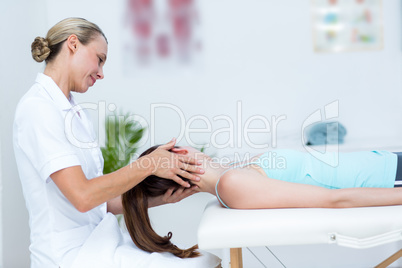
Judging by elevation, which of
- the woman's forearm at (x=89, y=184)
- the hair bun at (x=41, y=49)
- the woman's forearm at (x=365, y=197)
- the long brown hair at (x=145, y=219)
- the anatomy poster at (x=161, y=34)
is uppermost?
the anatomy poster at (x=161, y=34)

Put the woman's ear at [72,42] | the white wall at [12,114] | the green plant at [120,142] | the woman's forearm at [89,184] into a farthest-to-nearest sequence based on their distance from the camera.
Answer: the green plant at [120,142]
the white wall at [12,114]
the woman's ear at [72,42]
the woman's forearm at [89,184]

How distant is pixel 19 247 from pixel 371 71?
107 inches

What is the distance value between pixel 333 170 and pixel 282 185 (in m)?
0.43

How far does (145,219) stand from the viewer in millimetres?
1563

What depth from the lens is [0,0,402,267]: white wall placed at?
325cm

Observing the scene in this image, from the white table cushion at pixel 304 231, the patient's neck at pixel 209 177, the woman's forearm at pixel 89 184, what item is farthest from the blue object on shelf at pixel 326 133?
the woman's forearm at pixel 89 184

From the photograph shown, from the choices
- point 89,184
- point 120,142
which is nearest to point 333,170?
point 89,184

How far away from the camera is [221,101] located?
3258 mm

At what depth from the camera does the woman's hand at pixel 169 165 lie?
4.52 feet

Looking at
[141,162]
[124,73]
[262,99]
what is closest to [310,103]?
[262,99]

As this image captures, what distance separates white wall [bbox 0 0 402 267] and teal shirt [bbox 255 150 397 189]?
1464 millimetres

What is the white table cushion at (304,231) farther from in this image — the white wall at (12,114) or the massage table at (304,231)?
the white wall at (12,114)

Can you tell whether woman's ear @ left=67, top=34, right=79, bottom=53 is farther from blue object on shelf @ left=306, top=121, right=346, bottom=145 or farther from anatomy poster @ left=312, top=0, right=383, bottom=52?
anatomy poster @ left=312, top=0, right=383, bottom=52

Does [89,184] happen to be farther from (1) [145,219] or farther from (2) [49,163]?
(1) [145,219]
